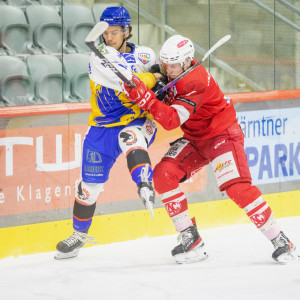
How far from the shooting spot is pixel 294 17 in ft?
21.9

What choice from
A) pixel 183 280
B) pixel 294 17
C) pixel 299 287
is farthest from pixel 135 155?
pixel 294 17

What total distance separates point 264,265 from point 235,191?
46 centimetres

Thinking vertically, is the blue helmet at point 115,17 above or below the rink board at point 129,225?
above

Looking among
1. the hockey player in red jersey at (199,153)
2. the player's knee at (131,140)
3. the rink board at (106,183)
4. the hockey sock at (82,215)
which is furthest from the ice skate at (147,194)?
the rink board at (106,183)

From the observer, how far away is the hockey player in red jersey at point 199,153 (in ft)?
15.3

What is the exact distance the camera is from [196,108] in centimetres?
468

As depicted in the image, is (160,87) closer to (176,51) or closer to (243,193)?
(176,51)

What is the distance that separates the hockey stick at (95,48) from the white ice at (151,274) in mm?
1030

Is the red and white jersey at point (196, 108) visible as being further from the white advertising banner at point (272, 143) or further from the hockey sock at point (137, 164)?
the white advertising banner at point (272, 143)

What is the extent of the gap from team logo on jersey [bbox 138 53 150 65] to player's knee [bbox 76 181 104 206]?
0.74 m

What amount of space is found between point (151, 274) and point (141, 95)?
969mm

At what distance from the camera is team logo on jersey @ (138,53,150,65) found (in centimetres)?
482

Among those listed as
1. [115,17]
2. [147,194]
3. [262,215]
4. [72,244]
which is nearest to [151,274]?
[147,194]

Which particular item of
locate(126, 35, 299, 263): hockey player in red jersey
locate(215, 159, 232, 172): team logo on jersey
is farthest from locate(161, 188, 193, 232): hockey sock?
locate(215, 159, 232, 172): team logo on jersey
